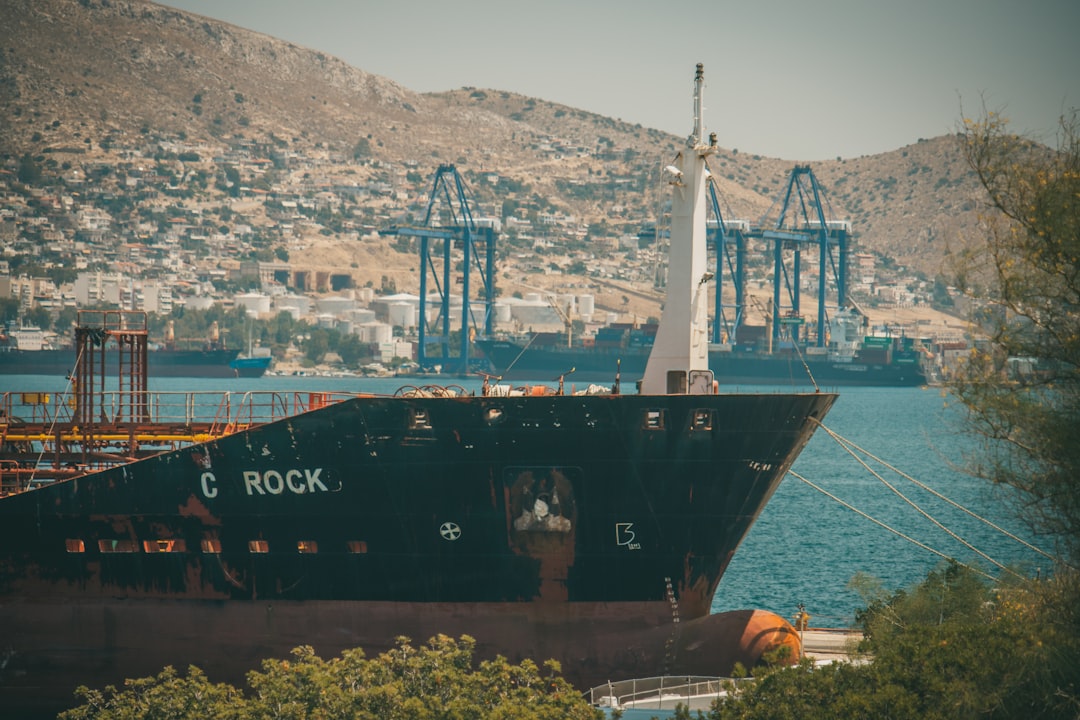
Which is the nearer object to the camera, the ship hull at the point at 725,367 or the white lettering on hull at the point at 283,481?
the white lettering on hull at the point at 283,481

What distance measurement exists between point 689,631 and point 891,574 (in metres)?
22.5

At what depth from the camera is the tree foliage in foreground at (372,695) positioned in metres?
19.4

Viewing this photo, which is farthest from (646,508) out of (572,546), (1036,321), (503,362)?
(503,362)

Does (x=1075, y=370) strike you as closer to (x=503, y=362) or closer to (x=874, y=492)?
(x=874, y=492)

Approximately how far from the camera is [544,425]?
25.5 meters

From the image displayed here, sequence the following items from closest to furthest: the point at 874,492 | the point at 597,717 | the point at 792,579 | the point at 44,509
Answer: the point at 597,717 → the point at 44,509 → the point at 792,579 → the point at 874,492

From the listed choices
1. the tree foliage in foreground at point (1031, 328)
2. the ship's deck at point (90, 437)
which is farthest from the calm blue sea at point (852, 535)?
the ship's deck at point (90, 437)

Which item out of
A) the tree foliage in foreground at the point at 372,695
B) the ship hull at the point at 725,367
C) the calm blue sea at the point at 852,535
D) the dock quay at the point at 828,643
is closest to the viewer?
the tree foliage in foreground at the point at 372,695

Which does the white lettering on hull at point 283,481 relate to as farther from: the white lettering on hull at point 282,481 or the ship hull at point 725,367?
the ship hull at point 725,367

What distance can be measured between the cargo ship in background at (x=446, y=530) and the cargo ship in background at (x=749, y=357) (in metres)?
139

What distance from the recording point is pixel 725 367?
172 m

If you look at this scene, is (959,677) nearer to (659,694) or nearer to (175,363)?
(659,694)

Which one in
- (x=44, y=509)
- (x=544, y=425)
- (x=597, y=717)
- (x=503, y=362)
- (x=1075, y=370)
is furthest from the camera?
(x=503, y=362)

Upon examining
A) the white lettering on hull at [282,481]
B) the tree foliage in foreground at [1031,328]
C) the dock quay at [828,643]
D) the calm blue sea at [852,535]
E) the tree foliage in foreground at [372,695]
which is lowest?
the calm blue sea at [852,535]
